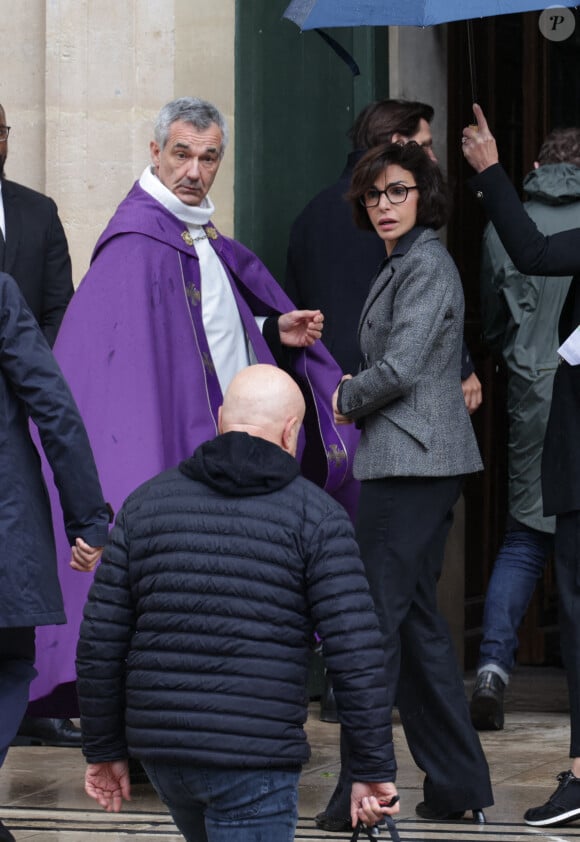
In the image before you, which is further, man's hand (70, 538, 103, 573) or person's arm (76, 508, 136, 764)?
man's hand (70, 538, 103, 573)

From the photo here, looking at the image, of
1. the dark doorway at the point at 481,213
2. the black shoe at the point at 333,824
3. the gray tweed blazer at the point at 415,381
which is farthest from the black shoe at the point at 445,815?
the dark doorway at the point at 481,213

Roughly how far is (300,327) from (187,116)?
0.76 meters

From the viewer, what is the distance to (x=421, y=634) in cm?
517

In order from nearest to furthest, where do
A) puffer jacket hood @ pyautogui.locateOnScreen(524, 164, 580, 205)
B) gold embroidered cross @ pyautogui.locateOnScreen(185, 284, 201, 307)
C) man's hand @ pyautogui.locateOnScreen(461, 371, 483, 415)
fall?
man's hand @ pyautogui.locateOnScreen(461, 371, 483, 415) < gold embroidered cross @ pyautogui.locateOnScreen(185, 284, 201, 307) < puffer jacket hood @ pyautogui.locateOnScreen(524, 164, 580, 205)

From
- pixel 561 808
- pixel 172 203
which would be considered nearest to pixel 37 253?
pixel 172 203

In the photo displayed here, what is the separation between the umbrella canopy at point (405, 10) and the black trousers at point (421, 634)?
1.22m

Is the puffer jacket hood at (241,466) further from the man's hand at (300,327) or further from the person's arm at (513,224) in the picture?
the man's hand at (300,327)

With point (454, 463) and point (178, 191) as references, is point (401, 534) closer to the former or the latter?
point (454, 463)

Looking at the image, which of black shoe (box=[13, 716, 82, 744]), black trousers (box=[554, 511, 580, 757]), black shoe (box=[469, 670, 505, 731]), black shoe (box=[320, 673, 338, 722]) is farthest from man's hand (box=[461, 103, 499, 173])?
black shoe (box=[13, 716, 82, 744])

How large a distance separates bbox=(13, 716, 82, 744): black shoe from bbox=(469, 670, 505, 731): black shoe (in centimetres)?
143

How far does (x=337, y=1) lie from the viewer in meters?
5.17

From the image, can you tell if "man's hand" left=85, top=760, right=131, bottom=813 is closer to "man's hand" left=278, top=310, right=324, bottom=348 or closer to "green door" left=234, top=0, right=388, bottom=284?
"man's hand" left=278, top=310, right=324, bottom=348

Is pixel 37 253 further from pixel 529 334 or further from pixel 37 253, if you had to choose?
pixel 529 334

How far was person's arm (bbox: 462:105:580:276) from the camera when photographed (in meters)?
5.03
